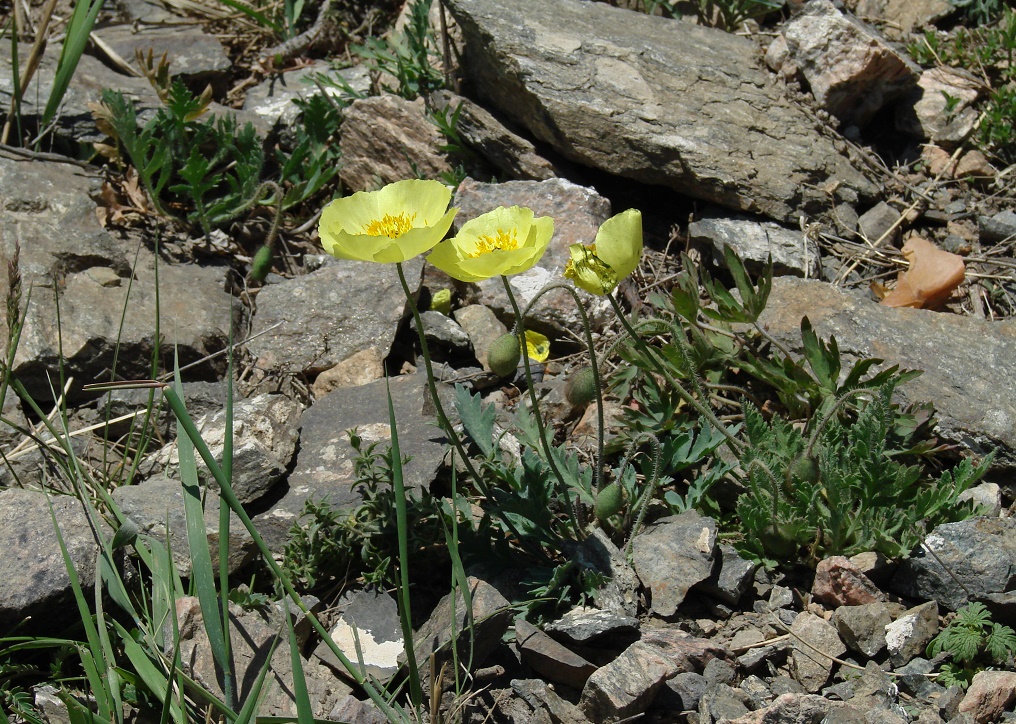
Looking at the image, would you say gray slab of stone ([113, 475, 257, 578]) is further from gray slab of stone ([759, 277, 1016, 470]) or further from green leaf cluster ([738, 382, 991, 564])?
gray slab of stone ([759, 277, 1016, 470])

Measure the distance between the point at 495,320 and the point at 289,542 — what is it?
4.62 feet

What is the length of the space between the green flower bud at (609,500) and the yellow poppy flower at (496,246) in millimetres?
749

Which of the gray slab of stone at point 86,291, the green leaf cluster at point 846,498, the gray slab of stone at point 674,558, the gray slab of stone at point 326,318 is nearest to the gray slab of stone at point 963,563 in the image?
the green leaf cluster at point 846,498

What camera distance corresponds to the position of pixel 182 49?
4.91 metres

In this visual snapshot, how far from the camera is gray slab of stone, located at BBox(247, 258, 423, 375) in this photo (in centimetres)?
364

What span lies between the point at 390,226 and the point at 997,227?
285cm

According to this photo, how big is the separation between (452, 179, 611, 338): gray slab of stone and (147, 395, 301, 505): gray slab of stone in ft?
3.31

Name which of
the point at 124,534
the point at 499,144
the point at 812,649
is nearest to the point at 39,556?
the point at 124,534

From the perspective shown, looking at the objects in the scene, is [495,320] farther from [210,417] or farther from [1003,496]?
[1003,496]

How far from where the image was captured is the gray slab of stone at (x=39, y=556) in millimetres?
2418

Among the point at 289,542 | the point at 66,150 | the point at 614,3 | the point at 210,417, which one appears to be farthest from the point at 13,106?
the point at 614,3

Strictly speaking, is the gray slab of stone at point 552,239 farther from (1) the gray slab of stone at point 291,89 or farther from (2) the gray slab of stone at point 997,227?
(2) the gray slab of stone at point 997,227

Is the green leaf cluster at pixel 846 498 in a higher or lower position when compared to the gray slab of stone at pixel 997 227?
lower

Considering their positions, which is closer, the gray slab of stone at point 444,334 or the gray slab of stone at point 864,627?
the gray slab of stone at point 864,627
